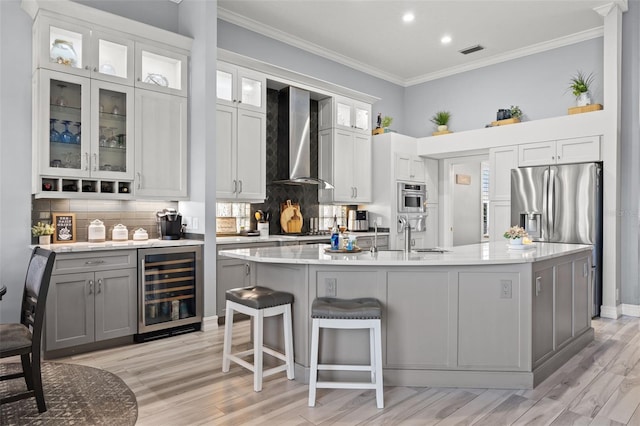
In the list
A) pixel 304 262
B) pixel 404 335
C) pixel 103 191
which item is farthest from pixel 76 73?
pixel 404 335

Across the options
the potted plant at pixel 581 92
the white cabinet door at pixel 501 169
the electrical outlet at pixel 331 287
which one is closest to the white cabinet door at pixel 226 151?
the electrical outlet at pixel 331 287

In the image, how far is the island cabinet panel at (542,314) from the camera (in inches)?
122

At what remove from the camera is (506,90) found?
6.56 m

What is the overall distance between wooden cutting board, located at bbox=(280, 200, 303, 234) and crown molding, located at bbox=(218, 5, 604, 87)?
2283 millimetres

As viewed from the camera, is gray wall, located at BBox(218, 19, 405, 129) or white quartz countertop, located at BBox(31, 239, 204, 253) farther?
gray wall, located at BBox(218, 19, 405, 129)

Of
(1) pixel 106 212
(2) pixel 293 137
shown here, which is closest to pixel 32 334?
(1) pixel 106 212

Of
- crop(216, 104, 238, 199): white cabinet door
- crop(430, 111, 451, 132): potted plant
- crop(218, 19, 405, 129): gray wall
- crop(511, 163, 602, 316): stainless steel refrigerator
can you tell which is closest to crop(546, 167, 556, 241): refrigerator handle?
crop(511, 163, 602, 316): stainless steel refrigerator

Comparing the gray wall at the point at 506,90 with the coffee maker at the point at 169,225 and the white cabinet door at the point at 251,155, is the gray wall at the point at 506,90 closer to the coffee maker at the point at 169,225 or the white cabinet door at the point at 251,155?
the white cabinet door at the point at 251,155

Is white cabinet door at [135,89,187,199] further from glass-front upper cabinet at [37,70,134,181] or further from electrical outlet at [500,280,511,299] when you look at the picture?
electrical outlet at [500,280,511,299]

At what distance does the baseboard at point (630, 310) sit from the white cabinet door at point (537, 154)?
1.90m

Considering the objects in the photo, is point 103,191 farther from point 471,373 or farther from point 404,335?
point 471,373

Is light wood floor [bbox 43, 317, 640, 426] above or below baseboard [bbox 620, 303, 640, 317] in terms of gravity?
below

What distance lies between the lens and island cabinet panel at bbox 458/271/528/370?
3.00 m

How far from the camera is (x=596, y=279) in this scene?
16.4ft
